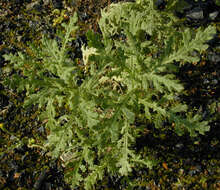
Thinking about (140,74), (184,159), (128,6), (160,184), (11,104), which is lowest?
(160,184)

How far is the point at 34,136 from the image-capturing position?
3.55 metres

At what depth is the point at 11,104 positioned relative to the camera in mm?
3791

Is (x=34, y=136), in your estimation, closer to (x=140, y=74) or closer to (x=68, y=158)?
(x=68, y=158)

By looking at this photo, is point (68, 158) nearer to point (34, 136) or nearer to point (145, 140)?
point (34, 136)

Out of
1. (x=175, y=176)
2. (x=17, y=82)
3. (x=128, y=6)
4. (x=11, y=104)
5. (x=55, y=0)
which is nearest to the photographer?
(x=17, y=82)

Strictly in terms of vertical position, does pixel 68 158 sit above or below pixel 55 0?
below

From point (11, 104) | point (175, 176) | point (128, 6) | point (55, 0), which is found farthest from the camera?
point (55, 0)

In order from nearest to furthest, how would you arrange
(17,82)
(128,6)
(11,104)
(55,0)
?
(17,82) < (128,6) < (11,104) < (55,0)

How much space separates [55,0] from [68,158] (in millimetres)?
2778

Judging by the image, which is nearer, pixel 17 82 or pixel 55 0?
pixel 17 82

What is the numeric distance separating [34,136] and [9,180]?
655mm

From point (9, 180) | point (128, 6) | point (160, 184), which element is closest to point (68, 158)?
point (9, 180)

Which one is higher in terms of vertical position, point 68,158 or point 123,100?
point 123,100

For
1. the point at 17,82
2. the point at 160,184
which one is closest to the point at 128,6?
the point at 17,82
